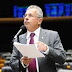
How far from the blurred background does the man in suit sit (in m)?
8.94

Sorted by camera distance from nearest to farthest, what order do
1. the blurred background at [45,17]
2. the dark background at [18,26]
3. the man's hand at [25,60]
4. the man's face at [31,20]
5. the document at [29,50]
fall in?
the document at [29,50] < the man's hand at [25,60] < the man's face at [31,20] < the blurred background at [45,17] < the dark background at [18,26]

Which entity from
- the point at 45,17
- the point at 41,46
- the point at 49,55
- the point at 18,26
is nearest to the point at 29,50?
the point at 41,46

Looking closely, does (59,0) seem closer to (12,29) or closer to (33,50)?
(12,29)

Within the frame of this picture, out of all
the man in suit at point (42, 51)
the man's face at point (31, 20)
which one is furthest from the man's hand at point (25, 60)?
the man's face at point (31, 20)

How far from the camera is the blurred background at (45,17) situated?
39.7 feet

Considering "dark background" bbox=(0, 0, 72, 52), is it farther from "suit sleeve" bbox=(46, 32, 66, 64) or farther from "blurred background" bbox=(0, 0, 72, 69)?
"suit sleeve" bbox=(46, 32, 66, 64)

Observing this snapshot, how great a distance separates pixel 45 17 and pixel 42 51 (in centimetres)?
942

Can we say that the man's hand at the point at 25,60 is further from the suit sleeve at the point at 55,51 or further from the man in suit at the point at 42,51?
the suit sleeve at the point at 55,51

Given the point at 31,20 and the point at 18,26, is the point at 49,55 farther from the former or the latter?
the point at 18,26

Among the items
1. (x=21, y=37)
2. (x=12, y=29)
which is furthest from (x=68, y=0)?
(x=21, y=37)

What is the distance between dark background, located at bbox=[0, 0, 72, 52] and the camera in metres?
12.5

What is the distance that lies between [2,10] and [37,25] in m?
9.72

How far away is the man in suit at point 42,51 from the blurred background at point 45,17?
29.3 ft

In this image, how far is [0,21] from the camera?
41.2 feet
